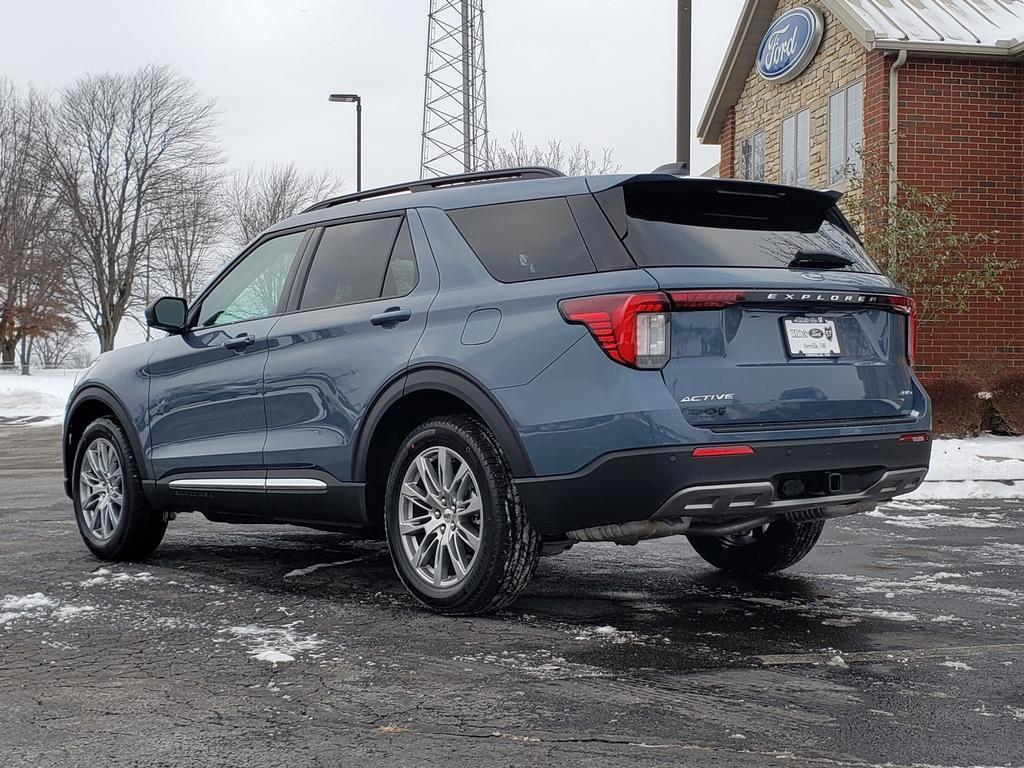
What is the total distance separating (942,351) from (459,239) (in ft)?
46.6

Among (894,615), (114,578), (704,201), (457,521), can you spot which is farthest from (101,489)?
(894,615)

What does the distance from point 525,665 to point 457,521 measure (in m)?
0.97

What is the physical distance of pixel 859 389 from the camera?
194 inches

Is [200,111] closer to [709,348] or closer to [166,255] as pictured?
[166,255]

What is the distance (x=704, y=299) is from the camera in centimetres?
458

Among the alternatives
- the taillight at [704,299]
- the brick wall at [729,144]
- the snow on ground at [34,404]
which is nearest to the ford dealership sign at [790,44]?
the brick wall at [729,144]

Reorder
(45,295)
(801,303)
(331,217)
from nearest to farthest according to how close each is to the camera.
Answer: (801,303) → (331,217) → (45,295)

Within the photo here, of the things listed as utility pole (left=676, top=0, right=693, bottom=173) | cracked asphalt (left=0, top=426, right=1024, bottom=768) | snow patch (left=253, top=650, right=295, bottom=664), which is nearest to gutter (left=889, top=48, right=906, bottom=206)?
utility pole (left=676, top=0, right=693, bottom=173)

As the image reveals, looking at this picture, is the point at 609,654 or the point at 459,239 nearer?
the point at 609,654

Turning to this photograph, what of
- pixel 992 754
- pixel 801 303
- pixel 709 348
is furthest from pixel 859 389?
pixel 992 754

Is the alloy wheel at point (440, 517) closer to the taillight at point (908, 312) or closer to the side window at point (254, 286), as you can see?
the side window at point (254, 286)

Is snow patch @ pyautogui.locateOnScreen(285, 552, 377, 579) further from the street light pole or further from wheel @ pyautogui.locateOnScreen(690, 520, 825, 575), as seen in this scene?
the street light pole

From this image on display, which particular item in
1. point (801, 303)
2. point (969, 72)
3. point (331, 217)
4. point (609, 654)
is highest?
point (969, 72)

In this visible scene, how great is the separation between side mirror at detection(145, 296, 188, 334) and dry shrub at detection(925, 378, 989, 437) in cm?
1045
